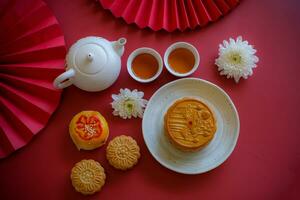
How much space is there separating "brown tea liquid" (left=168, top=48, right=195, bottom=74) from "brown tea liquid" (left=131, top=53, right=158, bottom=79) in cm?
5

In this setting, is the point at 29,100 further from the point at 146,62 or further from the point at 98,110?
the point at 146,62

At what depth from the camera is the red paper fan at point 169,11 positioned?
1102mm

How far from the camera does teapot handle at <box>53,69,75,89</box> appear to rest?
0.96 metres

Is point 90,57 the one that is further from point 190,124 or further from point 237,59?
point 237,59

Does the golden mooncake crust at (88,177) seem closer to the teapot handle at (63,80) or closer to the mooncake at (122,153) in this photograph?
the mooncake at (122,153)

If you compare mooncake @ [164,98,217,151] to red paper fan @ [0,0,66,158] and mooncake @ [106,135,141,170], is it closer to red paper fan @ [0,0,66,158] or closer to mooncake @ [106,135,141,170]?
mooncake @ [106,135,141,170]

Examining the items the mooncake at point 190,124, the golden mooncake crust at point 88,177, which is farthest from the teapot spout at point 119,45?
the golden mooncake crust at point 88,177

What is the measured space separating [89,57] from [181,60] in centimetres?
29

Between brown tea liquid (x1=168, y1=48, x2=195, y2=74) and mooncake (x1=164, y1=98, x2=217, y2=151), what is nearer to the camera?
mooncake (x1=164, y1=98, x2=217, y2=151)

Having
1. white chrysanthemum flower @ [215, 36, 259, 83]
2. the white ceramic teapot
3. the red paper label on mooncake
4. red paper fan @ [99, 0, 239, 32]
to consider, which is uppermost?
red paper fan @ [99, 0, 239, 32]

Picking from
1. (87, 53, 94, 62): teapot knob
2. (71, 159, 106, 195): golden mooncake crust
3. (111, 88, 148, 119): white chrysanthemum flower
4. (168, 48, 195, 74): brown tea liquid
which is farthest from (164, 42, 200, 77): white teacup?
(71, 159, 106, 195): golden mooncake crust

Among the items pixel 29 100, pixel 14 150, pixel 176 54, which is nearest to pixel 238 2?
pixel 176 54

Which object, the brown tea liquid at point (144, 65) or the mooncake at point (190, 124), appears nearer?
the mooncake at point (190, 124)

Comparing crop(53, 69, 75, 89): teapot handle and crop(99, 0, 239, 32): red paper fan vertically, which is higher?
crop(99, 0, 239, 32): red paper fan
